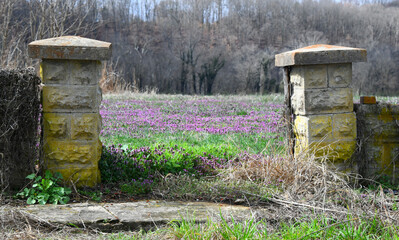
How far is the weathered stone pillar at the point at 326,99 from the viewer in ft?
16.6

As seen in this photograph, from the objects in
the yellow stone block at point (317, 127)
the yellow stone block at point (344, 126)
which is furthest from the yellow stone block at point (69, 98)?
the yellow stone block at point (344, 126)

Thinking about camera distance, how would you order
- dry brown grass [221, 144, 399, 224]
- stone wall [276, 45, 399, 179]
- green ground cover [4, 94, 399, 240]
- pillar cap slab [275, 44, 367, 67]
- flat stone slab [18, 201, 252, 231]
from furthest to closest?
1. stone wall [276, 45, 399, 179]
2. pillar cap slab [275, 44, 367, 67]
3. dry brown grass [221, 144, 399, 224]
4. flat stone slab [18, 201, 252, 231]
5. green ground cover [4, 94, 399, 240]

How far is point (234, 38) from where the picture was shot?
3306cm

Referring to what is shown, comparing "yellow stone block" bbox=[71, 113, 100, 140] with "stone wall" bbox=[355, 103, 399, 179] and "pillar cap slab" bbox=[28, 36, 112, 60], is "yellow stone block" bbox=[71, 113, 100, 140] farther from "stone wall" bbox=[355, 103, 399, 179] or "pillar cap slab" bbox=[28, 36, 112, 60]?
"stone wall" bbox=[355, 103, 399, 179]

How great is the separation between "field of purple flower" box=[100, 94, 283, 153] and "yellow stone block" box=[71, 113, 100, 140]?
101 cm

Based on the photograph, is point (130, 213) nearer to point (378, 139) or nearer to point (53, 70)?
point (53, 70)

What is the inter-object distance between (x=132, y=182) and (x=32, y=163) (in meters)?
1.18

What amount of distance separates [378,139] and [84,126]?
12.6ft

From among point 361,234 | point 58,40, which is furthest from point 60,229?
point 361,234

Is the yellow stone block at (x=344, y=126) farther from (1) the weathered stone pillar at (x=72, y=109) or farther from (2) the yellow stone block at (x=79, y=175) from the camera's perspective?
(2) the yellow stone block at (x=79, y=175)

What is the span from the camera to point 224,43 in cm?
3253

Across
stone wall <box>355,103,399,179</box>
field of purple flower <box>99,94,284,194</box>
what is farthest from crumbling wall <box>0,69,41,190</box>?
stone wall <box>355,103,399,179</box>

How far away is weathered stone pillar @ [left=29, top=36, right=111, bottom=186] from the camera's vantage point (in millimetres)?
4672

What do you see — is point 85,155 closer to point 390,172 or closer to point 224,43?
point 390,172
